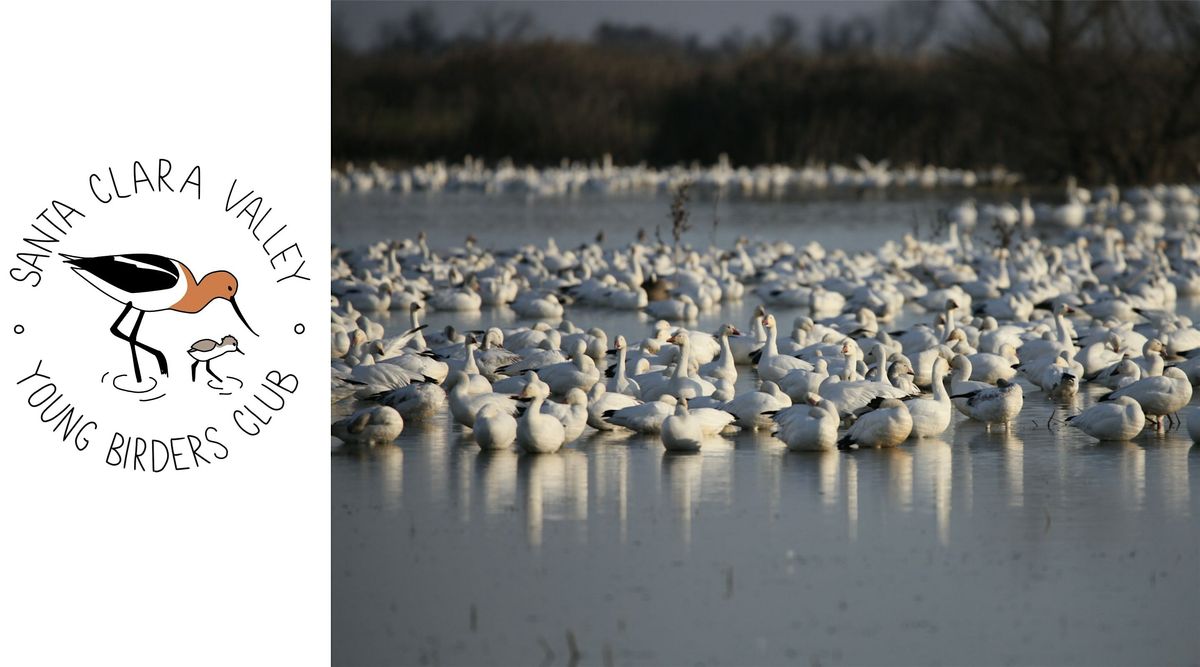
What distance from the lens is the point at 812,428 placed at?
10.7 metres

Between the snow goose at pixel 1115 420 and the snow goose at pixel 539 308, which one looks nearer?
the snow goose at pixel 1115 420

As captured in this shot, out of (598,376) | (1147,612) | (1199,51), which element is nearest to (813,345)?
(598,376)

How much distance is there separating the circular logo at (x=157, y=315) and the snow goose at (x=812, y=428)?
4.20 meters

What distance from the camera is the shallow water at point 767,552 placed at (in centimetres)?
697

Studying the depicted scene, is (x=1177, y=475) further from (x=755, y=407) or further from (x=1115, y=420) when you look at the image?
(x=755, y=407)

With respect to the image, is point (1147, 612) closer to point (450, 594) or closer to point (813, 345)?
point (450, 594)

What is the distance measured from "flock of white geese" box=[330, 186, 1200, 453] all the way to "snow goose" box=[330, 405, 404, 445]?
0.01 metres

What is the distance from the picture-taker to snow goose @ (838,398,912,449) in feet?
35.4

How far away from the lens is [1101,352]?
45.7ft

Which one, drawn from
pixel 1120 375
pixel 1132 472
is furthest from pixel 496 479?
pixel 1120 375

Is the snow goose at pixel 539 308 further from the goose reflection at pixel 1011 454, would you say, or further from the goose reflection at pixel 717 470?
the goose reflection at pixel 1011 454

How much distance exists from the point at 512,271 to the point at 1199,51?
28221 mm

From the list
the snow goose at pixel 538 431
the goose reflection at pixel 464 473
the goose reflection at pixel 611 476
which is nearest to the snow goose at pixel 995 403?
the goose reflection at pixel 611 476

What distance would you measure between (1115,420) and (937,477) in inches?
66.4
